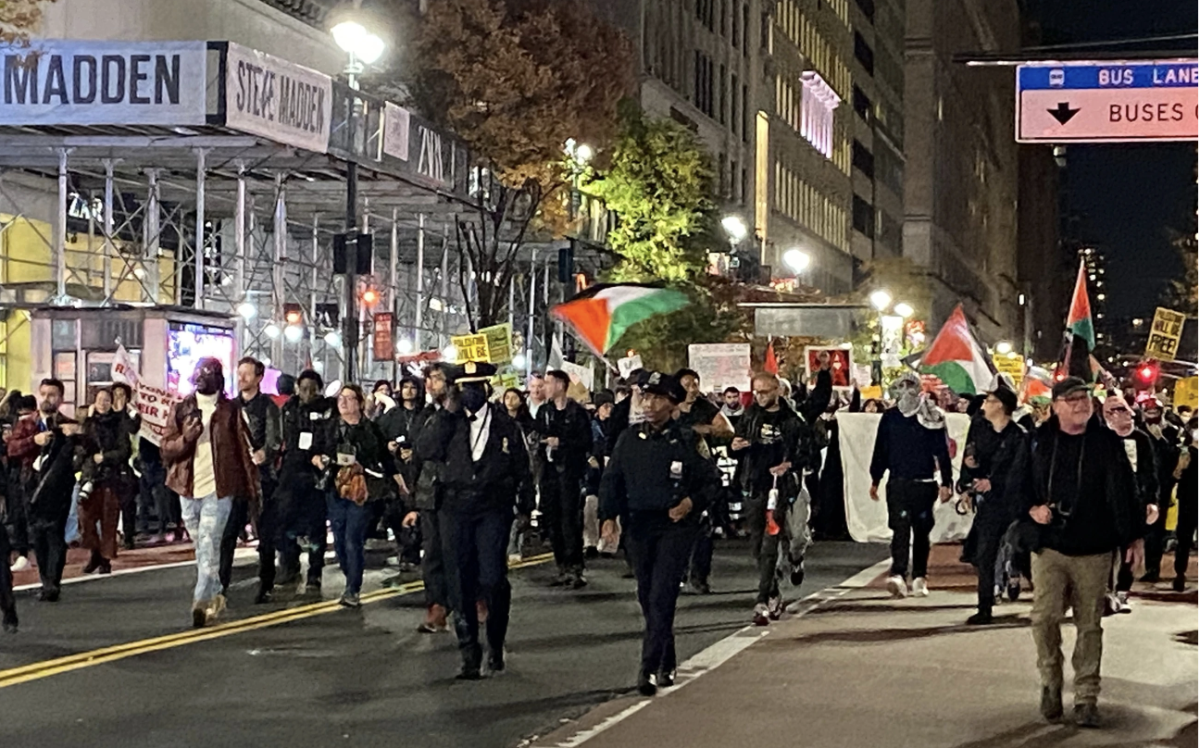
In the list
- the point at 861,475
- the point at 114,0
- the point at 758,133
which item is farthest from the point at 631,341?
the point at 758,133

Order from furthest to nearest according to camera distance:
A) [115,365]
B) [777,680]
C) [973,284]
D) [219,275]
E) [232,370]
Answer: [973,284], [219,275], [232,370], [115,365], [777,680]

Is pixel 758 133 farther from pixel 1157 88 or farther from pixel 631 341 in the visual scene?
pixel 1157 88

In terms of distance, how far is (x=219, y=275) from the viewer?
36031 millimetres

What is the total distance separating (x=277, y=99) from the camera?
2641 centimetres

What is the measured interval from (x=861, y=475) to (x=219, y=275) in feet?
51.0

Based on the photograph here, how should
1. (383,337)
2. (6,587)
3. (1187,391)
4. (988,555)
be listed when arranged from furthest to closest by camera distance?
(1187,391), (383,337), (988,555), (6,587)

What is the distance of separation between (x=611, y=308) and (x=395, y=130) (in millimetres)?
10769

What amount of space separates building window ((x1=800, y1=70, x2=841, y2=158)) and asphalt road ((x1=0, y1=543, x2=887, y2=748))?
6844 centimetres

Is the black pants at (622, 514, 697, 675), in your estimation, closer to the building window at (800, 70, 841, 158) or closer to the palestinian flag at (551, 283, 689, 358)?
the palestinian flag at (551, 283, 689, 358)

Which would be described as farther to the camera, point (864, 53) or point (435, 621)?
point (864, 53)

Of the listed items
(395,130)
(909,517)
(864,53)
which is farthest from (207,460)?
(864,53)

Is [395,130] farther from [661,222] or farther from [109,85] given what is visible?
[661,222]

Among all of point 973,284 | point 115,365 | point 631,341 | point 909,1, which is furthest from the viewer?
point 973,284

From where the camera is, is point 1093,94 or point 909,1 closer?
point 1093,94
